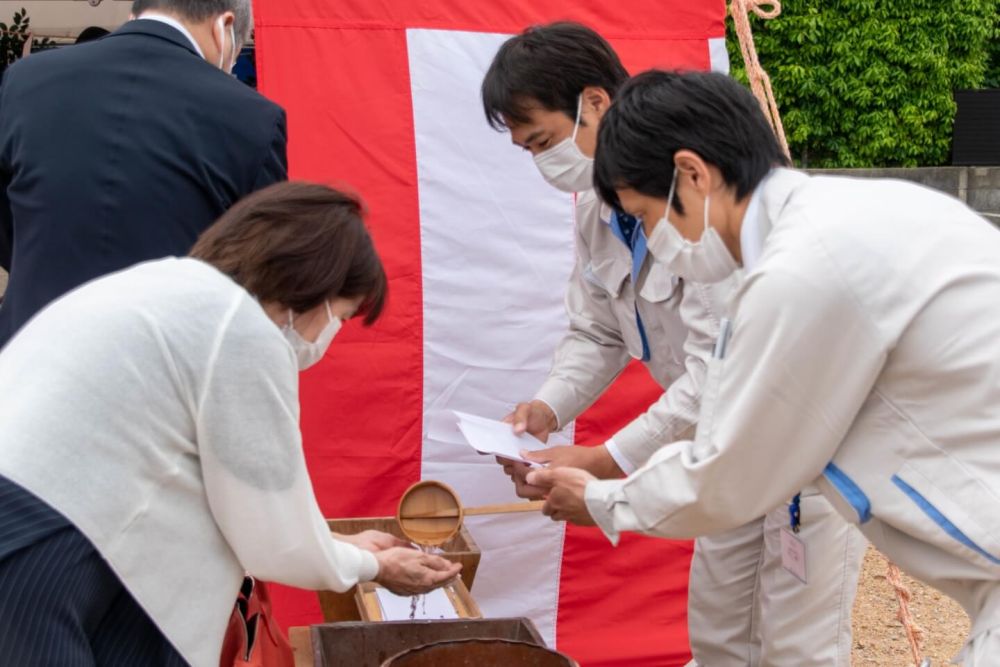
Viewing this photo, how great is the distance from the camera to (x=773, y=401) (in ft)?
5.43

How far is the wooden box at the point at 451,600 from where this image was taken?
2586mm

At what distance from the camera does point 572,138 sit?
262 centimetres

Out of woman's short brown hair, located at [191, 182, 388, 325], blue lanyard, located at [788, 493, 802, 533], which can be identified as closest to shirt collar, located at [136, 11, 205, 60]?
woman's short brown hair, located at [191, 182, 388, 325]

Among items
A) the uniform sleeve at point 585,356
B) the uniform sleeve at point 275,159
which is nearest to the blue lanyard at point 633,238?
the uniform sleeve at point 585,356

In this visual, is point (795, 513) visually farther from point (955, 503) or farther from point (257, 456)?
point (257, 456)

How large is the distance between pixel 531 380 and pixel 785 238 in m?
1.77

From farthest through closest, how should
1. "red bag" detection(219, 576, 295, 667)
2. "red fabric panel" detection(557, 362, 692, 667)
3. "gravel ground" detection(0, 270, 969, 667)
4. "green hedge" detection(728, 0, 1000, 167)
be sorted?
"green hedge" detection(728, 0, 1000, 167)
"gravel ground" detection(0, 270, 969, 667)
"red fabric panel" detection(557, 362, 692, 667)
"red bag" detection(219, 576, 295, 667)

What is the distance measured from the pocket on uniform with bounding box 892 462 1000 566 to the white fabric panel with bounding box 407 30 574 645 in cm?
181

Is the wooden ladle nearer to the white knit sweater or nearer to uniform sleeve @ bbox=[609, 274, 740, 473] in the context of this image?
uniform sleeve @ bbox=[609, 274, 740, 473]

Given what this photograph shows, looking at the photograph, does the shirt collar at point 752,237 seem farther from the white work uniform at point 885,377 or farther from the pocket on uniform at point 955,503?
the pocket on uniform at point 955,503

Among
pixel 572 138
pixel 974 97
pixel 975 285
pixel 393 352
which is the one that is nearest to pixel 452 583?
pixel 393 352

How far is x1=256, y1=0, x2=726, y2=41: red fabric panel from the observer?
314 cm

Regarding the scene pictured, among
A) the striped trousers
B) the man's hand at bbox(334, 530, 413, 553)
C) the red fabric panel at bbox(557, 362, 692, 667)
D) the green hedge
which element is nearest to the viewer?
the striped trousers

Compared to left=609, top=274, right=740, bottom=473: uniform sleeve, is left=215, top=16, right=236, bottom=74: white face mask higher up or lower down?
higher up
